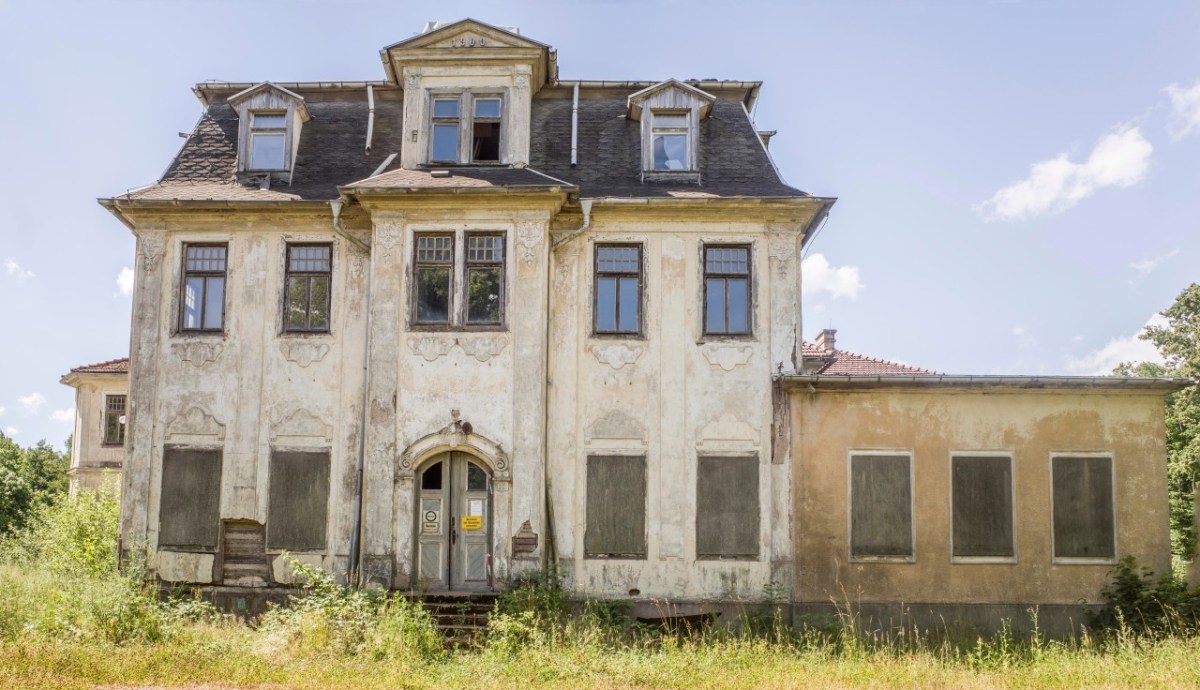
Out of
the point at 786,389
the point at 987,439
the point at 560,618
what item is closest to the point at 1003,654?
the point at 987,439

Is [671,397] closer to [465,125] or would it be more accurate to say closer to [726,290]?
[726,290]

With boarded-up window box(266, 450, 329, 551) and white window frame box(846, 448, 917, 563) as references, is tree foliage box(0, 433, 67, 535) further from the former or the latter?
white window frame box(846, 448, 917, 563)

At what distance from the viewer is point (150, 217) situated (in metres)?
16.0

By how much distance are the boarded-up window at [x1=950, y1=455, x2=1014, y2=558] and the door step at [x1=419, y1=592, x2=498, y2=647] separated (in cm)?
731

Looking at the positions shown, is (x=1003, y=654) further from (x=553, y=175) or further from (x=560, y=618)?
(x=553, y=175)

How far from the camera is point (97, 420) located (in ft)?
93.6

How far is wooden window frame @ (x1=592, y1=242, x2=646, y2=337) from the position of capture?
617 inches

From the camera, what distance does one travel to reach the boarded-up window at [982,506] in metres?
14.9

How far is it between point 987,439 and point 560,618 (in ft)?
23.8

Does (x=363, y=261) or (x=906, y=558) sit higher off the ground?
(x=363, y=261)

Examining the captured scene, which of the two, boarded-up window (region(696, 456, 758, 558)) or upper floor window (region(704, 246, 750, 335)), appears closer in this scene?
boarded-up window (region(696, 456, 758, 558))

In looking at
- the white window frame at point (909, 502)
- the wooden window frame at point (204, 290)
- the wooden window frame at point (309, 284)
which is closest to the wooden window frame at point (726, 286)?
the white window frame at point (909, 502)

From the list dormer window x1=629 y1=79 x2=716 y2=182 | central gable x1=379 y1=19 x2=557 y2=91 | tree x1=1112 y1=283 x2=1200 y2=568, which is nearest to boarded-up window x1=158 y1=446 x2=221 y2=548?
central gable x1=379 y1=19 x2=557 y2=91

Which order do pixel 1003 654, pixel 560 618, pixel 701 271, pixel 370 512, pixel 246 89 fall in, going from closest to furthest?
pixel 1003 654
pixel 560 618
pixel 370 512
pixel 701 271
pixel 246 89
